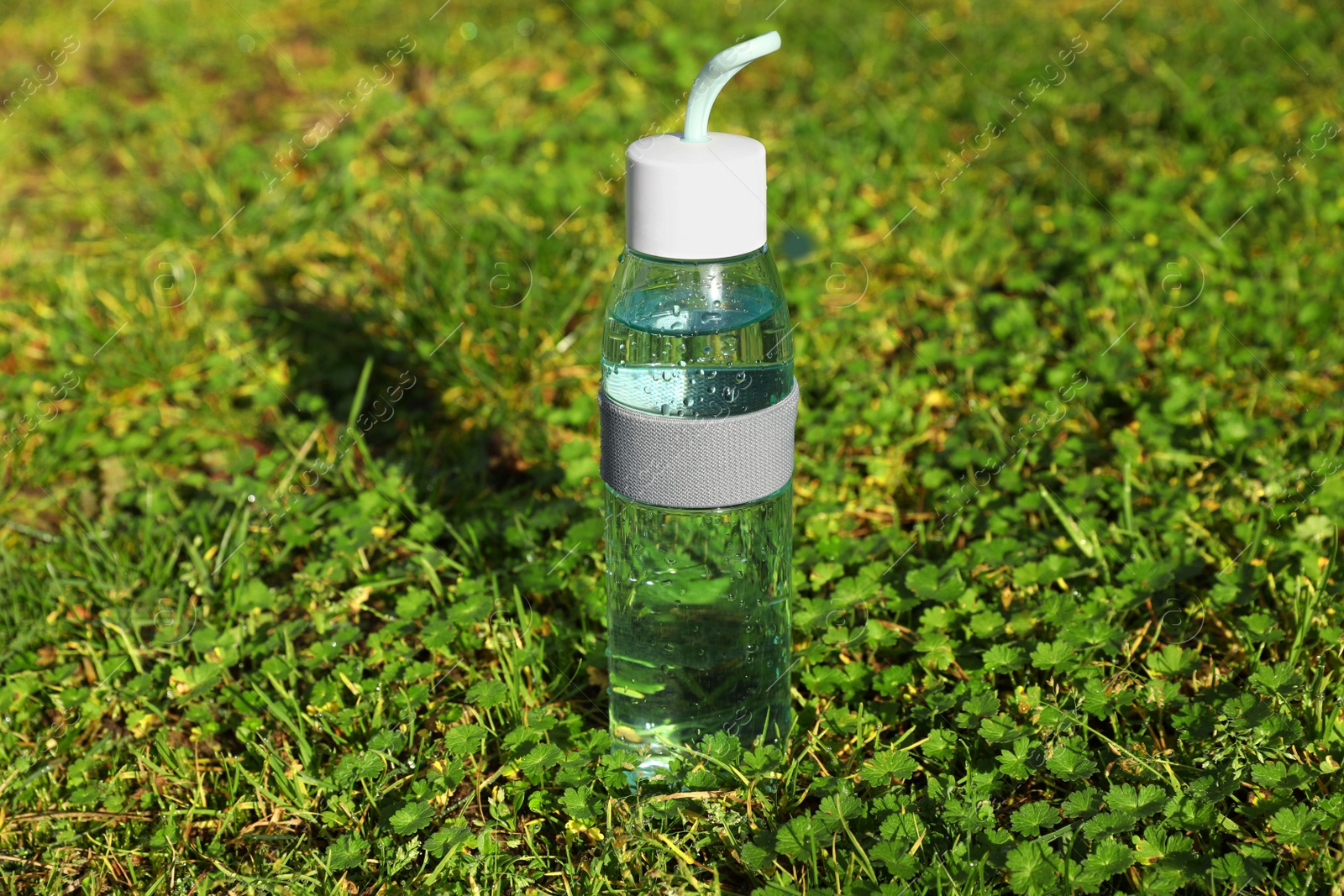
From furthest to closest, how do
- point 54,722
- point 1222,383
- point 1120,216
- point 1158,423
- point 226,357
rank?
point 1120,216
point 226,357
point 1222,383
point 1158,423
point 54,722

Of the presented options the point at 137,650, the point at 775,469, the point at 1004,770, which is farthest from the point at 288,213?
the point at 1004,770

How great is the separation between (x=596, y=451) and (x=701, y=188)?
158 centimetres

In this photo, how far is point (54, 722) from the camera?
2.81 metres

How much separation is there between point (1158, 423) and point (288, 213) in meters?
3.19

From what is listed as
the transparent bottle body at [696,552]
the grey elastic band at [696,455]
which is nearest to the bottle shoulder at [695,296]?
the transparent bottle body at [696,552]

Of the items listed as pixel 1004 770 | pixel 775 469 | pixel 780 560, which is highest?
pixel 775 469

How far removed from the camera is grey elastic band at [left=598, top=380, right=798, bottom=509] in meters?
2.11

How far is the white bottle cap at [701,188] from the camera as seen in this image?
1961 millimetres

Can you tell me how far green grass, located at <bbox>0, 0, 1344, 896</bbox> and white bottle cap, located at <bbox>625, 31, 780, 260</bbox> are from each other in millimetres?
1027

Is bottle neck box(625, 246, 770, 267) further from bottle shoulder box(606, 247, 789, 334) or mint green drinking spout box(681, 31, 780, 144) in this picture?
mint green drinking spout box(681, 31, 780, 144)

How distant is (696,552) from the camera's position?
7.93 feet

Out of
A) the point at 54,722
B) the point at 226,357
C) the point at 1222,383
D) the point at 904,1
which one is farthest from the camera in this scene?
the point at 904,1

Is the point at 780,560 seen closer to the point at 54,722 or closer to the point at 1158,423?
the point at 1158,423

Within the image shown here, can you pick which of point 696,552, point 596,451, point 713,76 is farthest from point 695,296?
point 596,451
